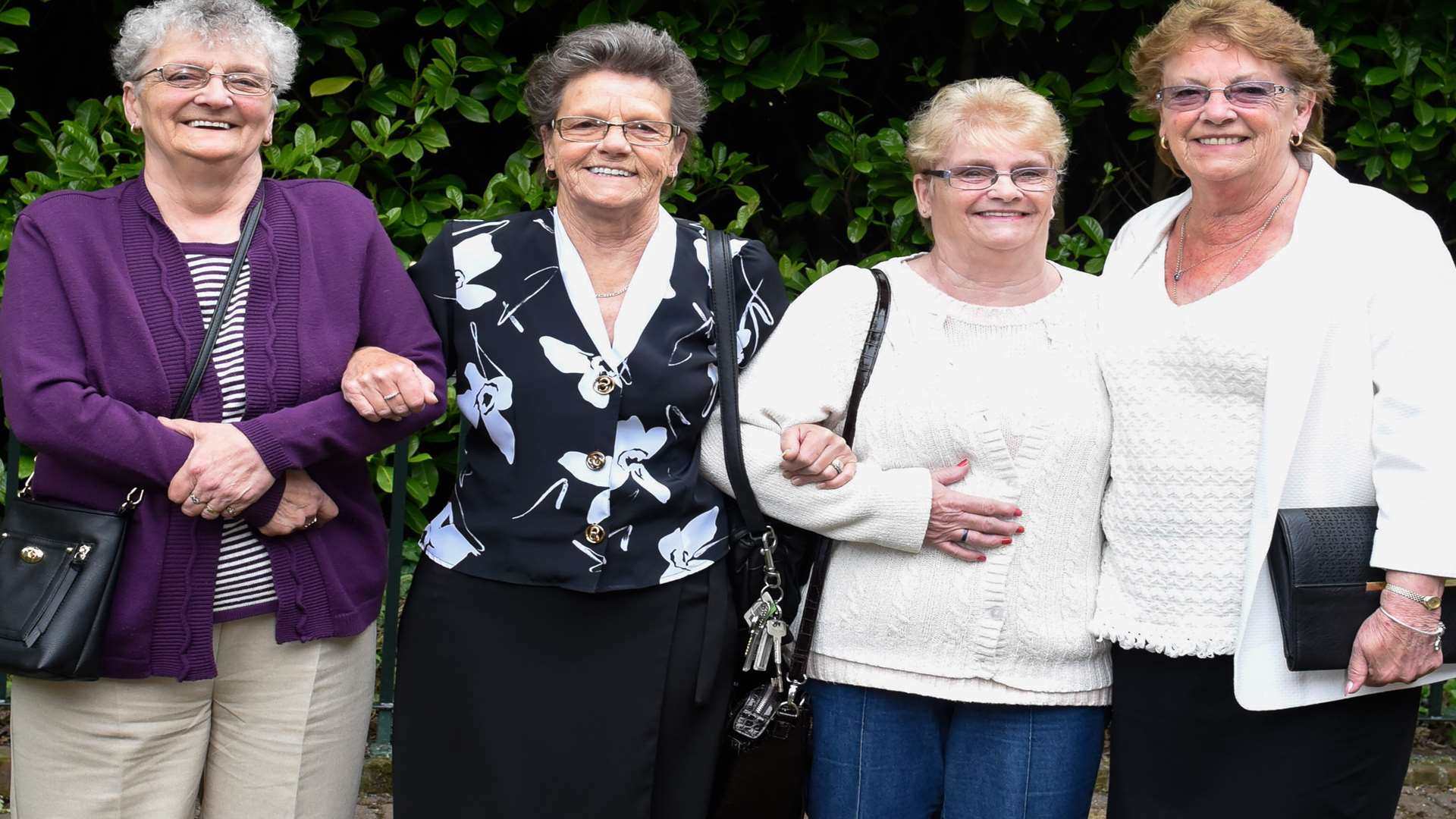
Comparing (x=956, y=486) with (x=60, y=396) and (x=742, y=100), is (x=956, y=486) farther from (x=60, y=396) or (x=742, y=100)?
(x=742, y=100)

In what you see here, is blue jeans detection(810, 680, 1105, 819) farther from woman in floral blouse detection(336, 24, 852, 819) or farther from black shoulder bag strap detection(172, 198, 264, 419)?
black shoulder bag strap detection(172, 198, 264, 419)

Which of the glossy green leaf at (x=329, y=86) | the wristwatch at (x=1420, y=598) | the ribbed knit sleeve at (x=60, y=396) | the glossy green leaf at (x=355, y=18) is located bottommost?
the wristwatch at (x=1420, y=598)

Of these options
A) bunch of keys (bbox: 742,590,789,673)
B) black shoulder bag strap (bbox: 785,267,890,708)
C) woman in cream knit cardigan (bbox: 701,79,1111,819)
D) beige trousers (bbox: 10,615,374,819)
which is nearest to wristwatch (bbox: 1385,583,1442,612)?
woman in cream knit cardigan (bbox: 701,79,1111,819)

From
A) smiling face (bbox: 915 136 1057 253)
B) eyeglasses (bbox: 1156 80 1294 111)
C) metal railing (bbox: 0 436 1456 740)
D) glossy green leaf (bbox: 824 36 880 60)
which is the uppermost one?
glossy green leaf (bbox: 824 36 880 60)

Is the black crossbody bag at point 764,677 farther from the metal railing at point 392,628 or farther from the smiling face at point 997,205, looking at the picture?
the metal railing at point 392,628

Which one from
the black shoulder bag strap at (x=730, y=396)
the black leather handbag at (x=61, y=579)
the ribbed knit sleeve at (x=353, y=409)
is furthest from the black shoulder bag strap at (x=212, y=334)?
the black shoulder bag strap at (x=730, y=396)

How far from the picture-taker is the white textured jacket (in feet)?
8.39

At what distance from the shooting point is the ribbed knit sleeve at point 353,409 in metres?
2.66

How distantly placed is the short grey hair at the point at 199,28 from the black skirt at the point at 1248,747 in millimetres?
2030

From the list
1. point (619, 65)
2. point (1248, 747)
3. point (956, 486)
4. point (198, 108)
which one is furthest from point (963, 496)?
point (198, 108)

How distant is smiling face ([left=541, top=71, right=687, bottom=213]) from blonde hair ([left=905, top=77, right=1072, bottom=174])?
530 millimetres

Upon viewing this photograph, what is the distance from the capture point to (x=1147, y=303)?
2861mm

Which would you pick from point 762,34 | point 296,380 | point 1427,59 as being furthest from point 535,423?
point 1427,59

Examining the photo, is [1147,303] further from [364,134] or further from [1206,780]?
[364,134]
